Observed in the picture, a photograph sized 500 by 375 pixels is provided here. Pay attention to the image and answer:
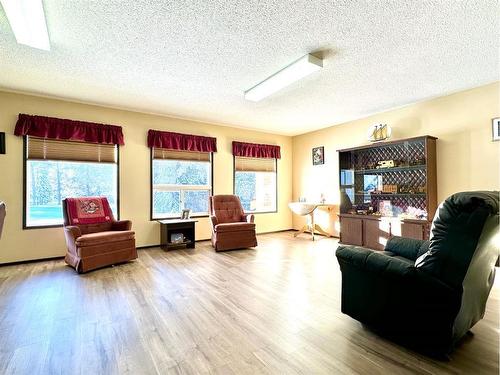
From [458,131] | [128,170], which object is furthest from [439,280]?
[128,170]

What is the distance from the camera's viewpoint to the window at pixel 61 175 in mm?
4043

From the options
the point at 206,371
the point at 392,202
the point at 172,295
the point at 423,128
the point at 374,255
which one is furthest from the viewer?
the point at 392,202

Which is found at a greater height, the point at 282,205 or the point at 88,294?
the point at 282,205

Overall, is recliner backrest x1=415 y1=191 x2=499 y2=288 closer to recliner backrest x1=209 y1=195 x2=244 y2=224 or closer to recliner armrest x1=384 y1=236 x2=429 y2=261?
recliner armrest x1=384 y1=236 x2=429 y2=261

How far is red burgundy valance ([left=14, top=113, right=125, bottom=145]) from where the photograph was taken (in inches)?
154

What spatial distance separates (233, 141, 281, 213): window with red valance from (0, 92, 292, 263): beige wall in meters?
0.17

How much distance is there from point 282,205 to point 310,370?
522cm

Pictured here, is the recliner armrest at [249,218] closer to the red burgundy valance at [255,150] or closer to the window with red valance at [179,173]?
the window with red valance at [179,173]

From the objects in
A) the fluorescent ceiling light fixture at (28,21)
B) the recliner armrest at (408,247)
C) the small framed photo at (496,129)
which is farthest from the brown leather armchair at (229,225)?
the small framed photo at (496,129)

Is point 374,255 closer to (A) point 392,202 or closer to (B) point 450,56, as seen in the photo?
(B) point 450,56

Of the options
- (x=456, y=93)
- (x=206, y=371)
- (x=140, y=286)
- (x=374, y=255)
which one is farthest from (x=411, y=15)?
(x=140, y=286)

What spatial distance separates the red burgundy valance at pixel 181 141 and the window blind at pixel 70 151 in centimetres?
71

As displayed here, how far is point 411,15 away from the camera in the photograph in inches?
86.0

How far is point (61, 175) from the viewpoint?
428 centimetres
